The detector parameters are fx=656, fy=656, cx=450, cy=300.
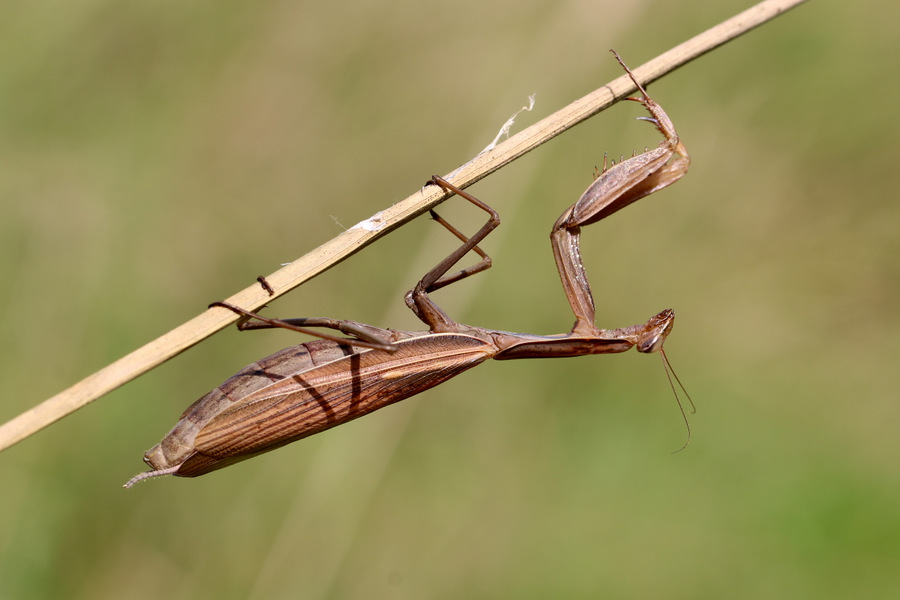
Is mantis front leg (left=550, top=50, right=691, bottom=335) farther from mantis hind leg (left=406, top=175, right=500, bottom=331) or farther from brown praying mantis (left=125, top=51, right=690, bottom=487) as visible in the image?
mantis hind leg (left=406, top=175, right=500, bottom=331)

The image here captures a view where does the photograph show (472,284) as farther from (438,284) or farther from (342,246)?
(342,246)

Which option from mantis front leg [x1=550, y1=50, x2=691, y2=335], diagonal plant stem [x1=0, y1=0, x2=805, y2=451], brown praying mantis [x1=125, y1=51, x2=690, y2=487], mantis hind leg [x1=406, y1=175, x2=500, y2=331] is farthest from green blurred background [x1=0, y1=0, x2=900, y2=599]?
diagonal plant stem [x1=0, y1=0, x2=805, y2=451]

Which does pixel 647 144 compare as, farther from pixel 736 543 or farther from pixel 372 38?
pixel 736 543

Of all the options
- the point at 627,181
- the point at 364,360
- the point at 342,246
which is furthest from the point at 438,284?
the point at 627,181

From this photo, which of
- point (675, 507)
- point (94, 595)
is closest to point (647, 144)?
point (675, 507)

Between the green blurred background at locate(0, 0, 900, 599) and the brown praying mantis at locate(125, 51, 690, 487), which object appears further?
the green blurred background at locate(0, 0, 900, 599)

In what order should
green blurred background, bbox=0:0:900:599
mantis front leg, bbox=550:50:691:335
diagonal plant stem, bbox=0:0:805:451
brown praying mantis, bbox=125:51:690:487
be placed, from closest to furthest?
diagonal plant stem, bbox=0:0:805:451 → brown praying mantis, bbox=125:51:690:487 → mantis front leg, bbox=550:50:691:335 → green blurred background, bbox=0:0:900:599
